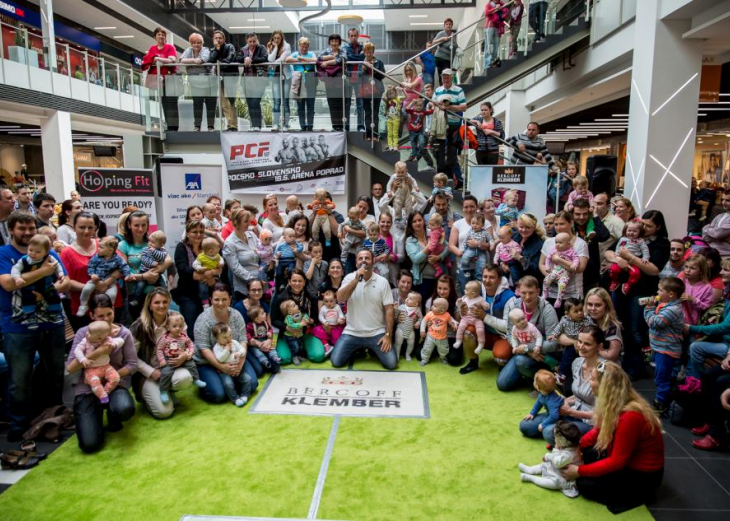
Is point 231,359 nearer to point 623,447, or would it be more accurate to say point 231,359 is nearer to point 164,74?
point 623,447

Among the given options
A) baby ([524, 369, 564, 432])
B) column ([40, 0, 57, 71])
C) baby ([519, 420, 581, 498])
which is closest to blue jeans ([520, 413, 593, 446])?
baby ([524, 369, 564, 432])

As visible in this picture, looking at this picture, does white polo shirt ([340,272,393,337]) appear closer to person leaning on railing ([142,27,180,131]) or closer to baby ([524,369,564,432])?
baby ([524,369,564,432])

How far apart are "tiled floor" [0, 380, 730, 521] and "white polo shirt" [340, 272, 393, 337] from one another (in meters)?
3.03

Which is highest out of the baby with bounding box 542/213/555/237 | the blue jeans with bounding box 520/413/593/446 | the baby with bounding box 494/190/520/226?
the baby with bounding box 494/190/520/226

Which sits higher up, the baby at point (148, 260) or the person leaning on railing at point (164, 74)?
the person leaning on railing at point (164, 74)

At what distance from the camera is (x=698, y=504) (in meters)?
3.67

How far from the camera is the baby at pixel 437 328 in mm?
6180

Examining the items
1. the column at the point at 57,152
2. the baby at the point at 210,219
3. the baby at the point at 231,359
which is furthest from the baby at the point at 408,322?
the column at the point at 57,152

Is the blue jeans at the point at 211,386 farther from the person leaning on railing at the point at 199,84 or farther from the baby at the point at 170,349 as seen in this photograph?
the person leaning on railing at the point at 199,84

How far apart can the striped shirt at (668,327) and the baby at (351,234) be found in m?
3.43

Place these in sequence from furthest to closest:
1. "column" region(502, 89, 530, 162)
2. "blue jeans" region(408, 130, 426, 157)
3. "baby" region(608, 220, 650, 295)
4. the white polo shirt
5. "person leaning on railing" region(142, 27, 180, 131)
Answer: "column" region(502, 89, 530, 162), "person leaning on railing" region(142, 27, 180, 131), "blue jeans" region(408, 130, 426, 157), the white polo shirt, "baby" region(608, 220, 650, 295)

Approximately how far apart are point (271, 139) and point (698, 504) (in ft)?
28.1

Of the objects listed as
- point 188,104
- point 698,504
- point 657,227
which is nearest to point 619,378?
point 698,504

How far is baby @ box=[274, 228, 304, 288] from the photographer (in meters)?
6.55
